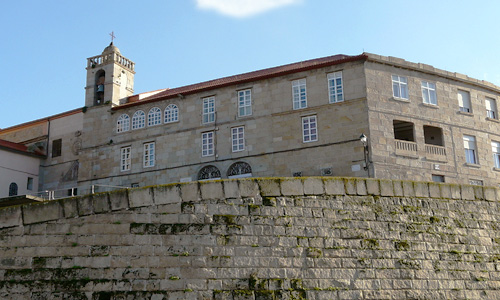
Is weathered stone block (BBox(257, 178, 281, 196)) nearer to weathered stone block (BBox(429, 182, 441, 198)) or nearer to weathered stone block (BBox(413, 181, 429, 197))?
weathered stone block (BBox(413, 181, 429, 197))

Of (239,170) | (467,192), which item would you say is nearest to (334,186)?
(467,192)

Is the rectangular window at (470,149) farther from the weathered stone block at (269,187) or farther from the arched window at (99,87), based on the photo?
the arched window at (99,87)

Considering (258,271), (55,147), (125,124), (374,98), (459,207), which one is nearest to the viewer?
(258,271)

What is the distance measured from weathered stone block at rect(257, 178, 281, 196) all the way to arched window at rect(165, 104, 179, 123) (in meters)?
15.1

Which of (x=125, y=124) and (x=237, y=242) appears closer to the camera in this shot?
(x=237, y=242)

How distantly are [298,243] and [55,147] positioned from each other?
23.1 m

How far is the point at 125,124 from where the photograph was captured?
100ft

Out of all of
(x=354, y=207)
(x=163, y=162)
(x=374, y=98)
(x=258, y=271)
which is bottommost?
(x=258, y=271)

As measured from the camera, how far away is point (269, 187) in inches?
585

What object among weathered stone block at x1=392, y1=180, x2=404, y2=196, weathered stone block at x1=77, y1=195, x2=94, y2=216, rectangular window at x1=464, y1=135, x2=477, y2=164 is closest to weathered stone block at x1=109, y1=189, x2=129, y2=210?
weathered stone block at x1=77, y1=195, x2=94, y2=216

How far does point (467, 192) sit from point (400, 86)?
898cm

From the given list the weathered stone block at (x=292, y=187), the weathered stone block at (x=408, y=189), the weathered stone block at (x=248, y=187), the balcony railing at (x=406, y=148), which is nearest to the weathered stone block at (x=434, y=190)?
the weathered stone block at (x=408, y=189)

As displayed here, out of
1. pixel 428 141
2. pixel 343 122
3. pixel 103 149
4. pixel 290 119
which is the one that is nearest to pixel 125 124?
pixel 103 149

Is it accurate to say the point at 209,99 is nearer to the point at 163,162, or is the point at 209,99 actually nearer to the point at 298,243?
the point at 163,162
